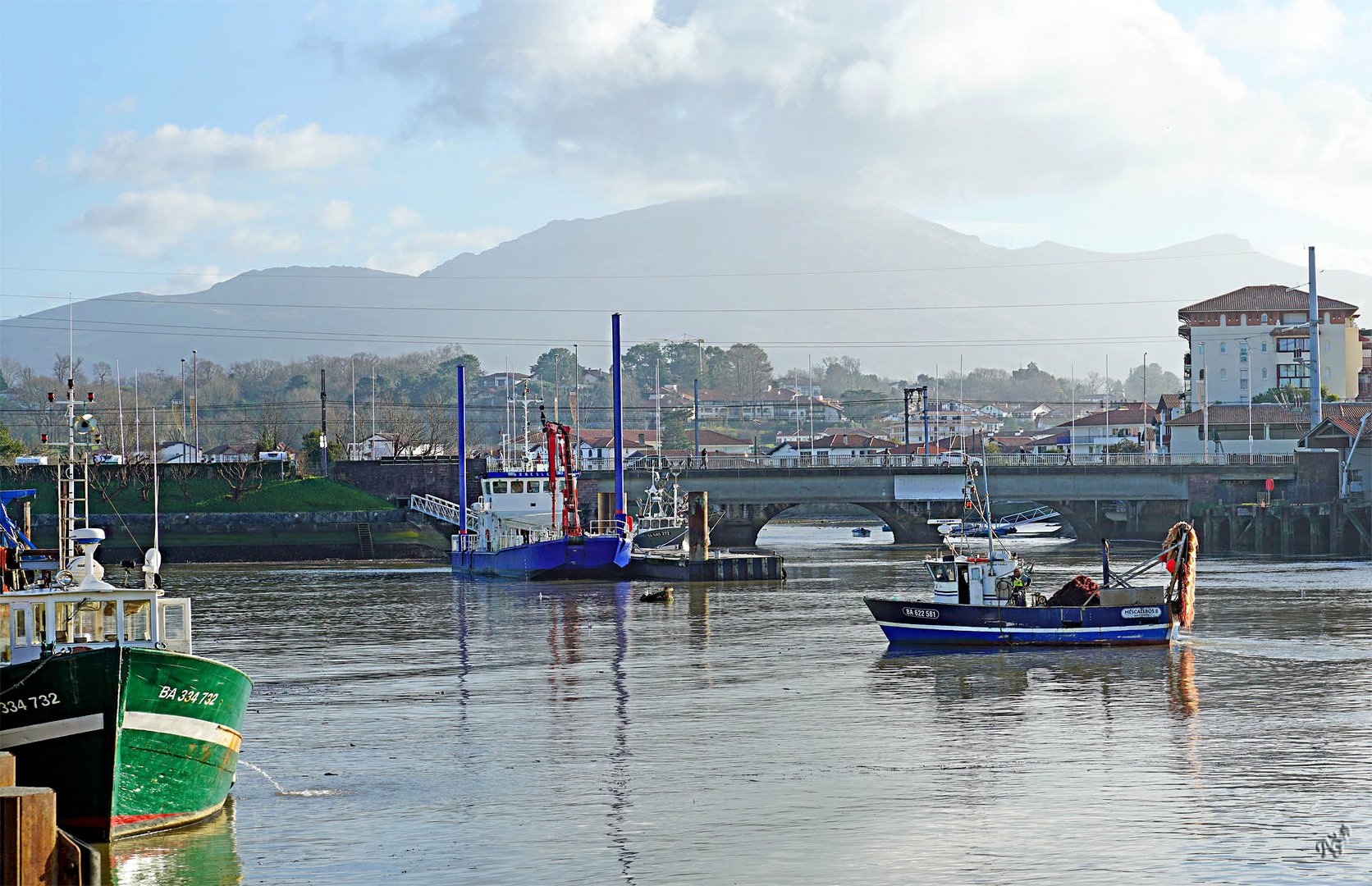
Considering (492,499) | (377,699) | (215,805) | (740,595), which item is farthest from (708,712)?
(492,499)

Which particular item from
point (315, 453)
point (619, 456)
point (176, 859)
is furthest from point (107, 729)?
point (315, 453)

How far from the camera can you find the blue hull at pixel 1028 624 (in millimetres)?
46719

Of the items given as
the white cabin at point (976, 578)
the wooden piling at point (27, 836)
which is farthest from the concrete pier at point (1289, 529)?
the wooden piling at point (27, 836)

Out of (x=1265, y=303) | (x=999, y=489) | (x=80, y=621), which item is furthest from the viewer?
(x=1265, y=303)

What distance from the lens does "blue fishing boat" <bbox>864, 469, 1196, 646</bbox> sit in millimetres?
46781

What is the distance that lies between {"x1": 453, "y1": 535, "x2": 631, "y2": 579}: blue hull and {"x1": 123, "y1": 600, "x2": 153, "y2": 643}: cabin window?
170ft

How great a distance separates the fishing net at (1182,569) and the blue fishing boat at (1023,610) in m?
0.02

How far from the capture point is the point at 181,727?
2342 centimetres

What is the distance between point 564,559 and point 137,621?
5480 centimetres

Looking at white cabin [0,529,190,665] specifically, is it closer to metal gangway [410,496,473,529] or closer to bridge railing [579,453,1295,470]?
metal gangway [410,496,473,529]

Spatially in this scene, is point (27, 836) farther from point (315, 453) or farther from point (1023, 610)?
point (315, 453)

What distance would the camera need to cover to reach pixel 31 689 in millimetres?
22234

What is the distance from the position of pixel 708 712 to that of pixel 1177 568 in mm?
18018

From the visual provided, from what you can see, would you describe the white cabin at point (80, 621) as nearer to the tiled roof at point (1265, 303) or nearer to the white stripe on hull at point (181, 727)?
the white stripe on hull at point (181, 727)
